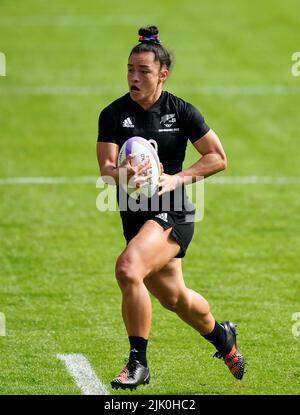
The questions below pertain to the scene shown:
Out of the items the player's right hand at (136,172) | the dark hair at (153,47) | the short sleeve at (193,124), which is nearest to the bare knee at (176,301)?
the player's right hand at (136,172)

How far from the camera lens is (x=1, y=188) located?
15.8 m

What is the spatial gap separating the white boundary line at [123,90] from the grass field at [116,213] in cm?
4

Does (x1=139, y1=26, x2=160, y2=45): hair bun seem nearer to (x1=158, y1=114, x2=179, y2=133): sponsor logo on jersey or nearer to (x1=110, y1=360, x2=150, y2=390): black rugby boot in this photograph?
(x1=158, y1=114, x2=179, y2=133): sponsor logo on jersey

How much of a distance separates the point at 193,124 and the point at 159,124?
10.4 inches

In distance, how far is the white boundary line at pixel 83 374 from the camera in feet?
28.1

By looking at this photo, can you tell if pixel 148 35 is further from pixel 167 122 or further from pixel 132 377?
pixel 132 377

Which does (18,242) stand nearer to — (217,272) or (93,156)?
(217,272)

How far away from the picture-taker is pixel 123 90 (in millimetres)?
21469

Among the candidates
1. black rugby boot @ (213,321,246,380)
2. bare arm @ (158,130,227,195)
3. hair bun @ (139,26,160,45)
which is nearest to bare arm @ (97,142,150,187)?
bare arm @ (158,130,227,195)

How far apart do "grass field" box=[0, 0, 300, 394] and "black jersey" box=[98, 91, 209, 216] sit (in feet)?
5.39

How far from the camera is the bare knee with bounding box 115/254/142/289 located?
8008mm

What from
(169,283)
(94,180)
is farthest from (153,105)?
(94,180)
